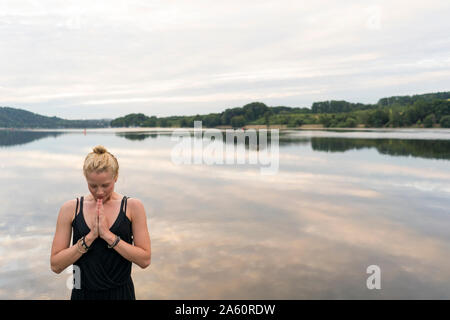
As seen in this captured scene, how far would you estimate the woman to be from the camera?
112 inches

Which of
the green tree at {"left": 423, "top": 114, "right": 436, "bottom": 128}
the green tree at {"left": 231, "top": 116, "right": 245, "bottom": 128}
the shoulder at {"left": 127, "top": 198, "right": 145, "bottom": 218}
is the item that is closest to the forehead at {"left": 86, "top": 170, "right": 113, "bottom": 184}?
the shoulder at {"left": 127, "top": 198, "right": 145, "bottom": 218}

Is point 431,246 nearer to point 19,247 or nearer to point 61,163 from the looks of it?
point 19,247

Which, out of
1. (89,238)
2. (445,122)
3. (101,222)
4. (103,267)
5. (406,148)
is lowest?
(406,148)

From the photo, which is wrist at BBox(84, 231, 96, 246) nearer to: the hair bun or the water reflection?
the hair bun

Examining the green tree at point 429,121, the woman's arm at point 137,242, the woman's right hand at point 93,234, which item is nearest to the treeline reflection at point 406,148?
the woman's arm at point 137,242

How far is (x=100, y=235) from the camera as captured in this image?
111 inches

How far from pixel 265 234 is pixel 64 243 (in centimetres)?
781

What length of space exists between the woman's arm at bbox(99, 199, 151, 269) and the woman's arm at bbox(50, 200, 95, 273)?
351mm

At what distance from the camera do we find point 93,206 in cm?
295
